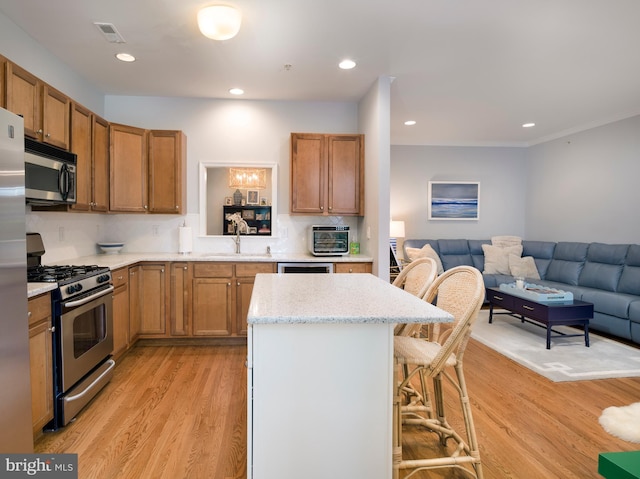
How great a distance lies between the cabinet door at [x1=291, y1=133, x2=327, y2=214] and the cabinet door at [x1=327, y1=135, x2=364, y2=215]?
0.08 meters

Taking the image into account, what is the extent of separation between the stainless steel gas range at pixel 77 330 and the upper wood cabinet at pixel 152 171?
116 cm

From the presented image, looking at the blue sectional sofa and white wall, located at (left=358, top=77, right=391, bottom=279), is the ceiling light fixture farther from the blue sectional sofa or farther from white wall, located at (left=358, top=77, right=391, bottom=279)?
the blue sectional sofa

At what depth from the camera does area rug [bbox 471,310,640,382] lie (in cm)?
324

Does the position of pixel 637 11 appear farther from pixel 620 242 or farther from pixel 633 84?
pixel 620 242

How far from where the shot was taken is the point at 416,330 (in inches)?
87.1

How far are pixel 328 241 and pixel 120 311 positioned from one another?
6.92ft

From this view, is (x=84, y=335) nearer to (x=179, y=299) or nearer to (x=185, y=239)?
(x=179, y=299)

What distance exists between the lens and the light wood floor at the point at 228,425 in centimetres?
197

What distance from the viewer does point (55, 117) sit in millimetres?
2836

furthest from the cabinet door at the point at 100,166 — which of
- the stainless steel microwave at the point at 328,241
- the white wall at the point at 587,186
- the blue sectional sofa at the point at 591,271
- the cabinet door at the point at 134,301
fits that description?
the white wall at the point at 587,186

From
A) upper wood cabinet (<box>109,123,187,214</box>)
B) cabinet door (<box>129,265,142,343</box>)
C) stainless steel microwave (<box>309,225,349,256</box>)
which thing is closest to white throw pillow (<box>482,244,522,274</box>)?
stainless steel microwave (<box>309,225,349,256</box>)

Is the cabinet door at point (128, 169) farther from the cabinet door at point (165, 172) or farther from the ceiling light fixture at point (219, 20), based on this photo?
the ceiling light fixture at point (219, 20)

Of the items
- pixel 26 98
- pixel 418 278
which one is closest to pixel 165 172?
pixel 26 98

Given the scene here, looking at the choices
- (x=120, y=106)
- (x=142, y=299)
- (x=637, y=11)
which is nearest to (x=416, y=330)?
(x=637, y=11)
